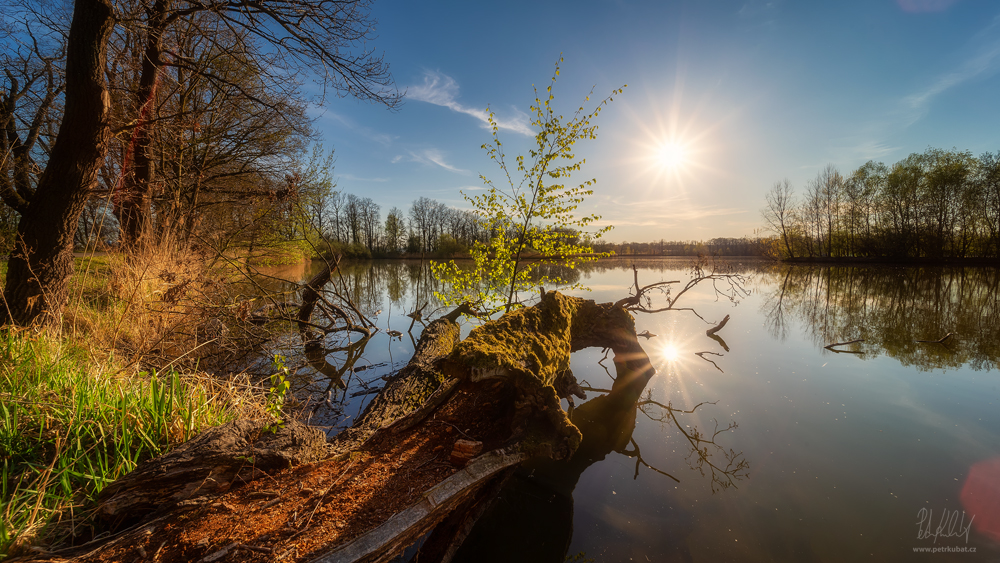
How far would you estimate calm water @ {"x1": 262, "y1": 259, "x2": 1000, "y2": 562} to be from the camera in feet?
9.09

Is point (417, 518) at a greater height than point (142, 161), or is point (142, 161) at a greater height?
point (142, 161)

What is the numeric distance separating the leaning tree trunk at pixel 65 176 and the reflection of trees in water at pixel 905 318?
44.2ft

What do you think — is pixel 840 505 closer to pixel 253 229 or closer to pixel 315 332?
pixel 315 332

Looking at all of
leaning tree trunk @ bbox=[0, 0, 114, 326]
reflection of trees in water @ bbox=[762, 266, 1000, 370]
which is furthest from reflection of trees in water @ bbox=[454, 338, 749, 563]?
reflection of trees in water @ bbox=[762, 266, 1000, 370]

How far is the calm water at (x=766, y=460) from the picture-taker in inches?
109

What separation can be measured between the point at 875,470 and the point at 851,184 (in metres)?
49.3

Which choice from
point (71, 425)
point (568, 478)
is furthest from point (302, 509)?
point (568, 478)

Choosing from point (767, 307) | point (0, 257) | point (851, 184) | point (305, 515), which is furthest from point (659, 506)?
point (851, 184)

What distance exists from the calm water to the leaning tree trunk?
3002 mm

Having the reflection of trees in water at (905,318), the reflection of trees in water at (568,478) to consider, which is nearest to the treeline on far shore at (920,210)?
the reflection of trees in water at (905,318)

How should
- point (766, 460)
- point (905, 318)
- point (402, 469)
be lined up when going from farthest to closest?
point (905, 318) < point (766, 460) < point (402, 469)

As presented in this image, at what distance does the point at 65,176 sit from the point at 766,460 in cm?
838

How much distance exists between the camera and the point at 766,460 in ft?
12.5
